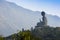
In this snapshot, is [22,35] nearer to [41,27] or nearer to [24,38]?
[24,38]

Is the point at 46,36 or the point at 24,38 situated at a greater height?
the point at 24,38

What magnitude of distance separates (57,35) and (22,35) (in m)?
92.7

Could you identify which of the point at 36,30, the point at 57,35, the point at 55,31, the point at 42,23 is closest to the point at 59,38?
the point at 57,35

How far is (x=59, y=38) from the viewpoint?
139875 millimetres

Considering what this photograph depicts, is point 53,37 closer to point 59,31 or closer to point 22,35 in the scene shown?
point 59,31

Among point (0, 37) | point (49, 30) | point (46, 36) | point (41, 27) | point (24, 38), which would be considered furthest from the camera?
point (41, 27)

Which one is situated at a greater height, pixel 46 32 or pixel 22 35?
pixel 22 35

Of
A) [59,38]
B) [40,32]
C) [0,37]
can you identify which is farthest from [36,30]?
[0,37]

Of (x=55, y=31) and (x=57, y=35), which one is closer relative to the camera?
(x=57, y=35)

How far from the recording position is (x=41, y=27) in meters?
177

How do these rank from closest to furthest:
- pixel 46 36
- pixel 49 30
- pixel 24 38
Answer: pixel 24 38, pixel 46 36, pixel 49 30

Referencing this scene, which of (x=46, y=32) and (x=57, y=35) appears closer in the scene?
(x=57, y=35)

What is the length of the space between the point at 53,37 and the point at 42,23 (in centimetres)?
3886

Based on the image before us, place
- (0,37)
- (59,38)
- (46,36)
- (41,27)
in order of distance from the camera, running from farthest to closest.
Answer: (41,27), (46,36), (59,38), (0,37)
